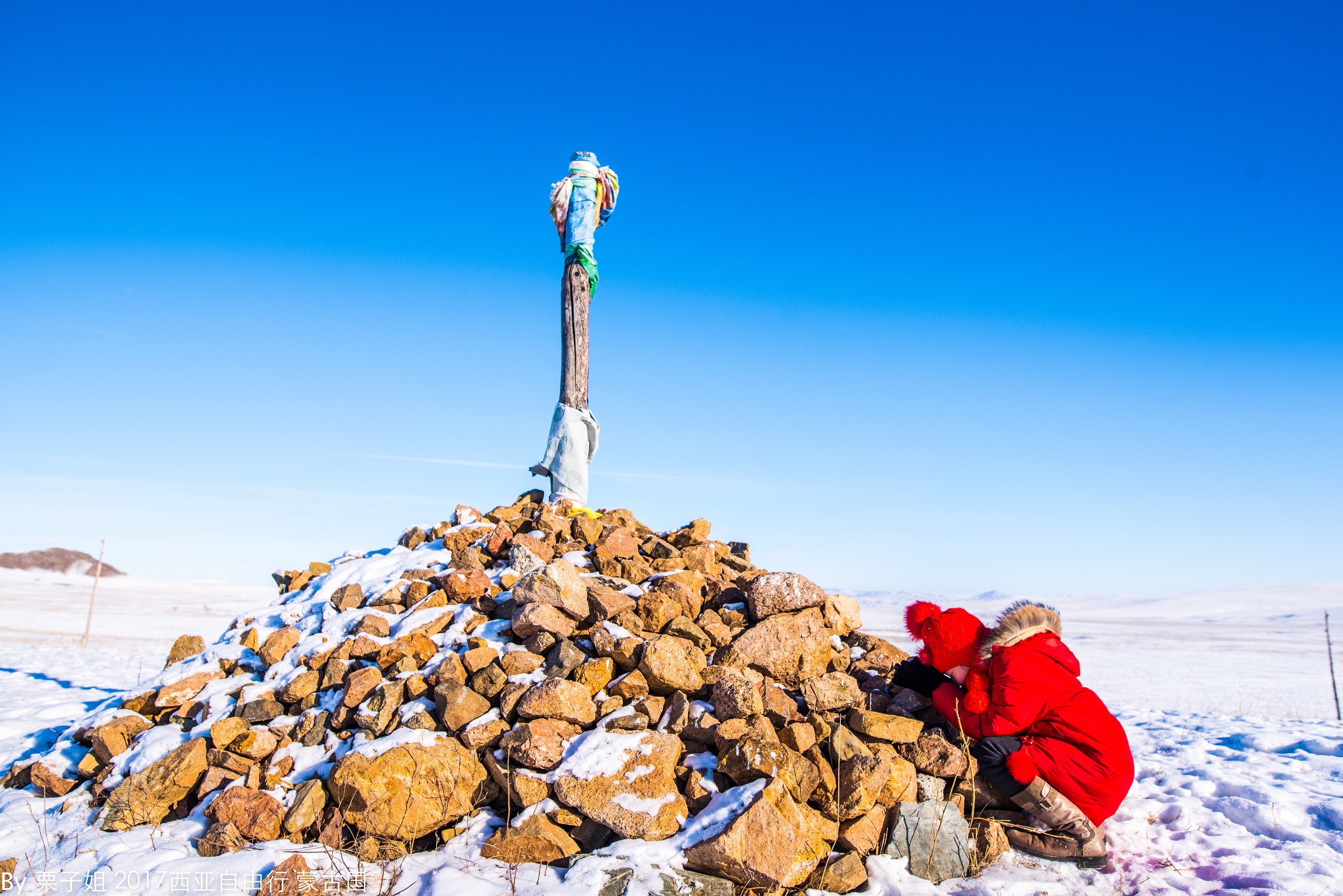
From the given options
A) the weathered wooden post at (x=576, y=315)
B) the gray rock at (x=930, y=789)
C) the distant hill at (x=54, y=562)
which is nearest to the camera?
the gray rock at (x=930, y=789)

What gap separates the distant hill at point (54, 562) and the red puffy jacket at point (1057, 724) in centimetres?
5500

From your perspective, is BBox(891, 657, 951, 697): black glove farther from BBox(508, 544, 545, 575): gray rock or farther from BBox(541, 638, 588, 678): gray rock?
BBox(508, 544, 545, 575): gray rock

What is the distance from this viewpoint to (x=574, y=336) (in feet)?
26.9

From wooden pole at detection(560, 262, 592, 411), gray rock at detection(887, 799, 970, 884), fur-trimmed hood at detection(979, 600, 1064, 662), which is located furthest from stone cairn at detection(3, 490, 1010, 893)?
wooden pole at detection(560, 262, 592, 411)

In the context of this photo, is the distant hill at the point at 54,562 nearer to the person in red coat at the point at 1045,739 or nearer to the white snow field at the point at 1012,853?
the white snow field at the point at 1012,853

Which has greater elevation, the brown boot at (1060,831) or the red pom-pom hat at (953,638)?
the red pom-pom hat at (953,638)

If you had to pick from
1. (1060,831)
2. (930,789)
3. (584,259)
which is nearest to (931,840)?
(930,789)

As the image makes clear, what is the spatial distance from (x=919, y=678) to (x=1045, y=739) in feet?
2.63

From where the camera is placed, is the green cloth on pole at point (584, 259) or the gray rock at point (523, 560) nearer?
the gray rock at point (523, 560)

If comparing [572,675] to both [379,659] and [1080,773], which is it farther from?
[1080,773]

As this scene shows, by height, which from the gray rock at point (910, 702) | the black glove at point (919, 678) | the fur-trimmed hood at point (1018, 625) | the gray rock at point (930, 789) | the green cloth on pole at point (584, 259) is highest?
the green cloth on pole at point (584, 259)

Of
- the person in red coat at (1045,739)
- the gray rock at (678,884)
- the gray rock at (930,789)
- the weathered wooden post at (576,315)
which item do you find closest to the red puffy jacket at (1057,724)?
the person in red coat at (1045,739)

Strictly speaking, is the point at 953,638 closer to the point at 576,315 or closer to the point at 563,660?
the point at 563,660

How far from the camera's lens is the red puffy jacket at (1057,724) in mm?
4082
